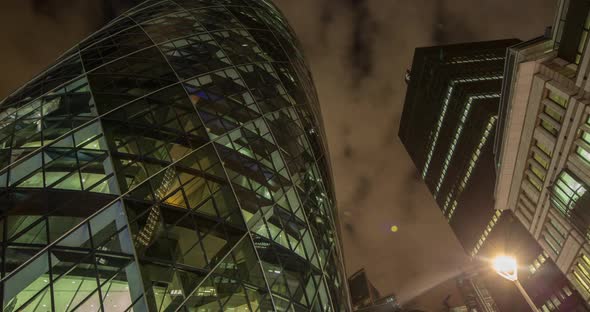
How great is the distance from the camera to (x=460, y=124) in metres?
108

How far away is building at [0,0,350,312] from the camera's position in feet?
37.6

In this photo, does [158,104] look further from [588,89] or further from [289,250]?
[588,89]

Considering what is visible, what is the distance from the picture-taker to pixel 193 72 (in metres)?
22.5

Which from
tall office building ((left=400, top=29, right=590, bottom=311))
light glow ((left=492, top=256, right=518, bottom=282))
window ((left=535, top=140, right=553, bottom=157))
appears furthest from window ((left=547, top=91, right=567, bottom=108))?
tall office building ((left=400, top=29, right=590, bottom=311))

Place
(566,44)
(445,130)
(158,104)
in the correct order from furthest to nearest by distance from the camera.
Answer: (445,130) → (566,44) → (158,104)

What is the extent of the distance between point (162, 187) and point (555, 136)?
3397 centimetres

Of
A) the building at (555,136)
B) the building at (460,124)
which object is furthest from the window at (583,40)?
the building at (460,124)

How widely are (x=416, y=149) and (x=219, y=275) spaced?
15241 centimetres

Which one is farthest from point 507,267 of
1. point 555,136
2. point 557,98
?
point 555,136

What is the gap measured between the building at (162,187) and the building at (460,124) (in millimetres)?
86534

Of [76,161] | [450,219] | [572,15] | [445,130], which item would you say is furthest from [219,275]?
[450,219]

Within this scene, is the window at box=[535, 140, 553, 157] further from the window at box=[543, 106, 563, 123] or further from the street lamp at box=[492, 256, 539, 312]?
the street lamp at box=[492, 256, 539, 312]

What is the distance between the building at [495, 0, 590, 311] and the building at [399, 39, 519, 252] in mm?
63073

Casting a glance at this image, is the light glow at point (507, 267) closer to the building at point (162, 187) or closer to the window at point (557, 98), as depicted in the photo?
the building at point (162, 187)
